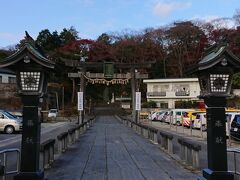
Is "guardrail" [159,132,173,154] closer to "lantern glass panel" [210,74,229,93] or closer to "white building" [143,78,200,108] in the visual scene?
"lantern glass panel" [210,74,229,93]

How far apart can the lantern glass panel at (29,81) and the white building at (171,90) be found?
6070cm

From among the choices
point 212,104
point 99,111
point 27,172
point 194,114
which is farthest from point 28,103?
point 99,111

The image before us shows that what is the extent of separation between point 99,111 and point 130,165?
66.8 meters

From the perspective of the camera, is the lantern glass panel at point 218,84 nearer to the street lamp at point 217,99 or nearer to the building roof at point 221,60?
the street lamp at point 217,99

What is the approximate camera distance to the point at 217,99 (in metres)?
8.23

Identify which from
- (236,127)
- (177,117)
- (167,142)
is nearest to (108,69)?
(177,117)

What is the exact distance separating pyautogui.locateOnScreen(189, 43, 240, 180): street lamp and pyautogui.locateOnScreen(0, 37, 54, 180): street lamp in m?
3.67

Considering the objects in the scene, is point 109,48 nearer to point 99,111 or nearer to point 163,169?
point 99,111

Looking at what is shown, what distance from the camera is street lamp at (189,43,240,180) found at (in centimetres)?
795

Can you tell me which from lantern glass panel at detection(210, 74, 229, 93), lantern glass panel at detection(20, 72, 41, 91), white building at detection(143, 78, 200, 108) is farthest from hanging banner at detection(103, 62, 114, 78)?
white building at detection(143, 78, 200, 108)

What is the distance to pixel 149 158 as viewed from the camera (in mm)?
13797

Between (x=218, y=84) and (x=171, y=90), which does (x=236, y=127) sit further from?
(x=171, y=90)

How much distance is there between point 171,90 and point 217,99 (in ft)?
205

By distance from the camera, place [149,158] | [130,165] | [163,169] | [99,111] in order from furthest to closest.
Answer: [99,111] → [149,158] → [130,165] → [163,169]
